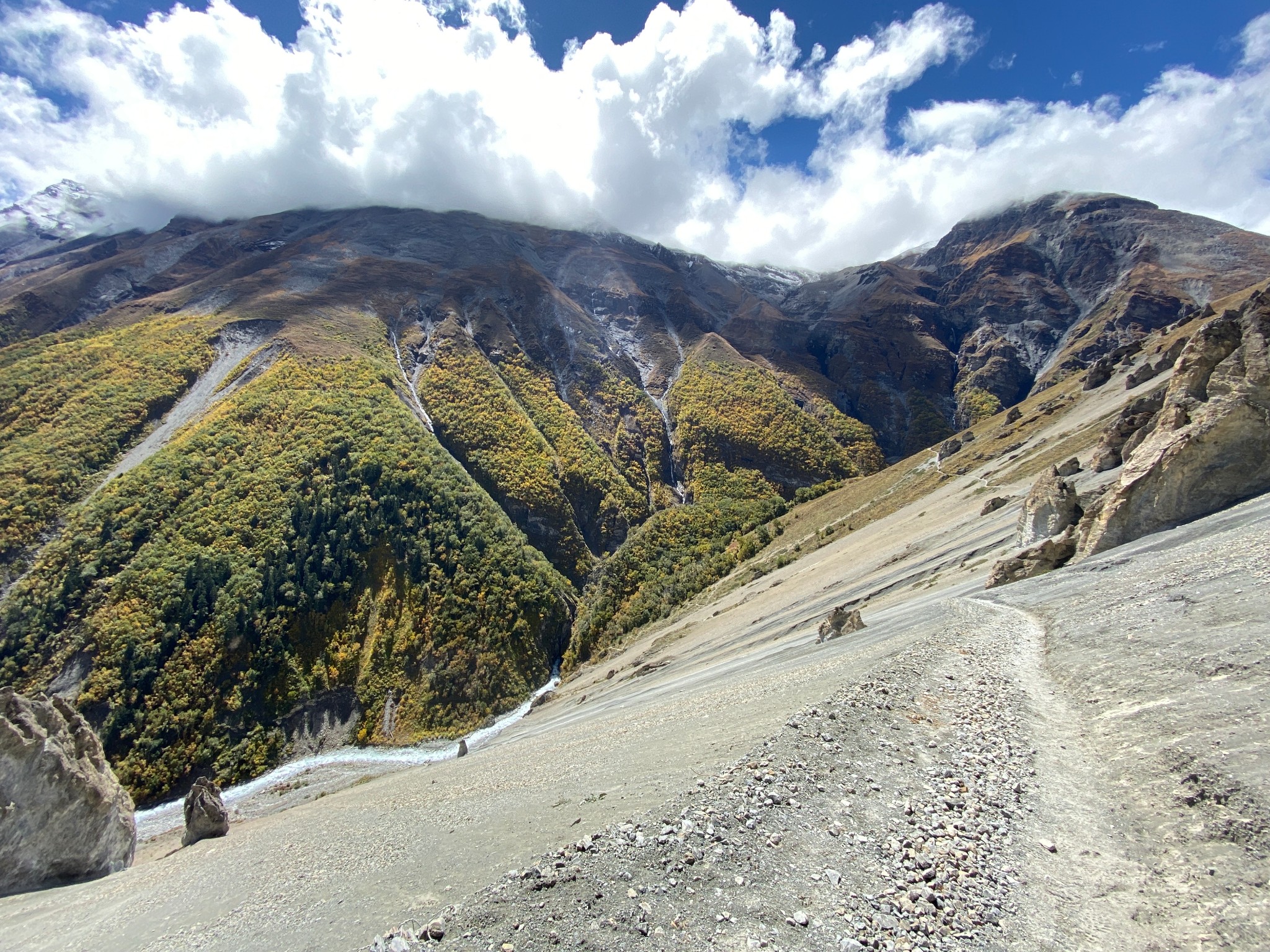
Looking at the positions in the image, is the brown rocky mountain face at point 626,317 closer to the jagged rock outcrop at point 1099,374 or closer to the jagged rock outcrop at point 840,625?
the jagged rock outcrop at point 1099,374

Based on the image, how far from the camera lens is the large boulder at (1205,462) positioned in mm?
20750

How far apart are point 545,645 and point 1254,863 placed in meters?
74.5

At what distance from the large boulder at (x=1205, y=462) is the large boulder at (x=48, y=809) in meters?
51.2

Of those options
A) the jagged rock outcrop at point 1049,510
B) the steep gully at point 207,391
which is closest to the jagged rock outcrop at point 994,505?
the jagged rock outcrop at point 1049,510

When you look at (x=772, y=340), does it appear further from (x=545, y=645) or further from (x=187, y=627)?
(x=187, y=627)

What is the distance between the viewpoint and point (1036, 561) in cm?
2469

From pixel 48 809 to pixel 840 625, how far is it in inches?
1616

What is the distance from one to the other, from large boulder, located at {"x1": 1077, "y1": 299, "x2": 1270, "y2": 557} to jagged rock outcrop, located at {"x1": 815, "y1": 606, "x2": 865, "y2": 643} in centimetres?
1032

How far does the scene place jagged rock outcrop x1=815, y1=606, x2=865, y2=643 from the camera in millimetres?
27000

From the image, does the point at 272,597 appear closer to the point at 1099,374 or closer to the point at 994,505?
the point at 994,505

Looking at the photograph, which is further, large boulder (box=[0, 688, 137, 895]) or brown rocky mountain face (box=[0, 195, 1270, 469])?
brown rocky mountain face (box=[0, 195, 1270, 469])

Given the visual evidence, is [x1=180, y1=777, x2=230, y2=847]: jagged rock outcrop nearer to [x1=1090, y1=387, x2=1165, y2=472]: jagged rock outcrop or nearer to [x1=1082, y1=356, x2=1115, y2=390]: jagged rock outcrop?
[x1=1090, y1=387, x2=1165, y2=472]: jagged rock outcrop

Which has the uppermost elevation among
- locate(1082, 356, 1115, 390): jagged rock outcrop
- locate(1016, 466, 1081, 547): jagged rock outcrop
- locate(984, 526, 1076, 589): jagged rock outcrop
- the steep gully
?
the steep gully

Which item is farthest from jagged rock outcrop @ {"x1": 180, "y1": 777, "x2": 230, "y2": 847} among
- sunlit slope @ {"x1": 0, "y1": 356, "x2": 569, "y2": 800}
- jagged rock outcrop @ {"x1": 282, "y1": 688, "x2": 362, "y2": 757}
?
sunlit slope @ {"x1": 0, "y1": 356, "x2": 569, "y2": 800}
